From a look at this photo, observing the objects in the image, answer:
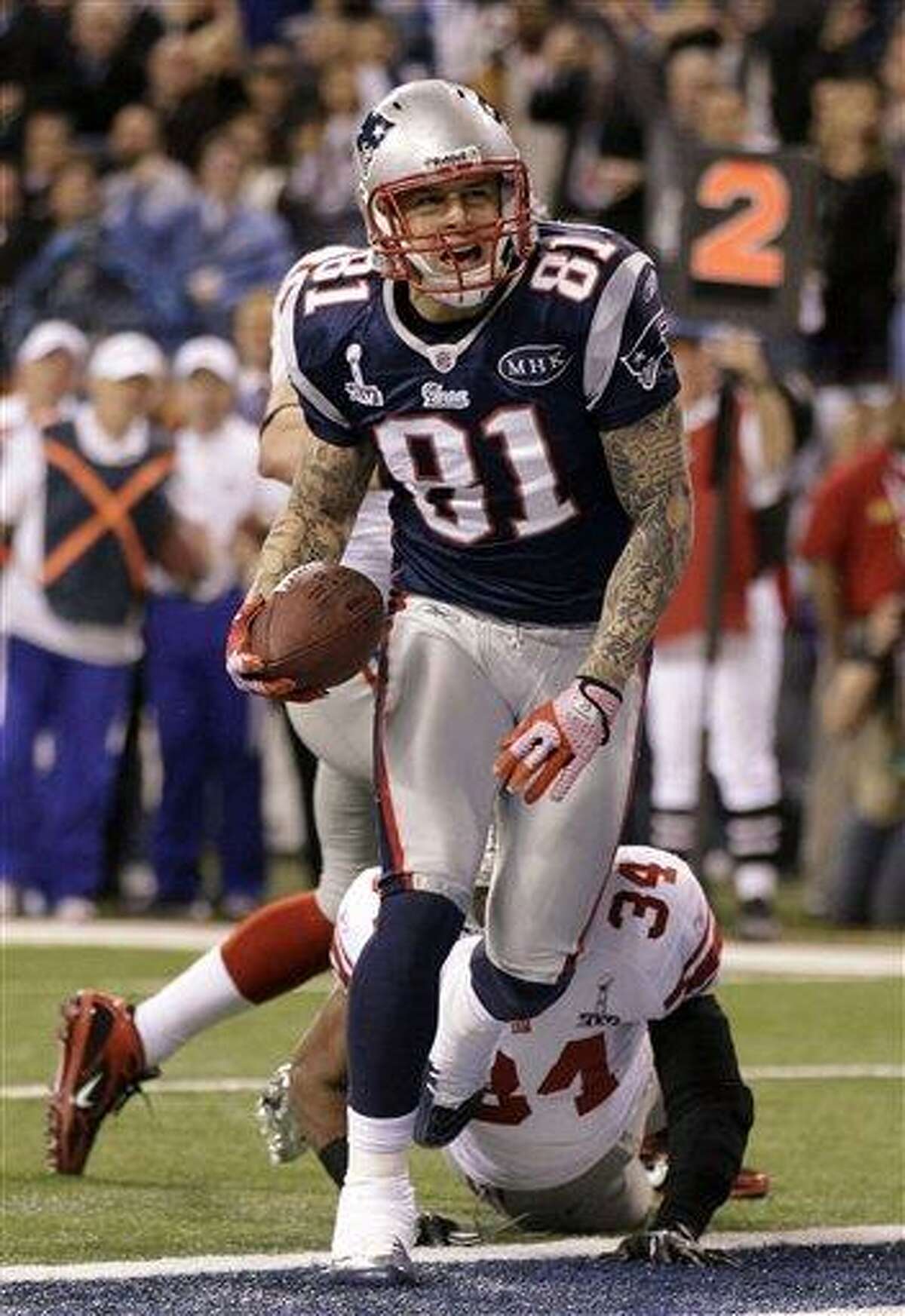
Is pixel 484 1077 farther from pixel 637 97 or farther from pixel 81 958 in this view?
pixel 637 97

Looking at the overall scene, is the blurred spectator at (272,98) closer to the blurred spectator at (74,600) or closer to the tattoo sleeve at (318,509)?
the blurred spectator at (74,600)

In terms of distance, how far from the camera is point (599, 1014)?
5461 mm

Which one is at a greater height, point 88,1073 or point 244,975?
point 244,975

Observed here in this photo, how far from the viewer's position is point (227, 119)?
1522 centimetres

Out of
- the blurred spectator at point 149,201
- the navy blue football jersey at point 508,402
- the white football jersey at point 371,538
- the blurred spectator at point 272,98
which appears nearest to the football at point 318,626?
the navy blue football jersey at point 508,402

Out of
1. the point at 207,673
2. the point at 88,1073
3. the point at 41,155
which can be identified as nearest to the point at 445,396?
the point at 88,1073

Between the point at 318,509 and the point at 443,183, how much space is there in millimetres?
553

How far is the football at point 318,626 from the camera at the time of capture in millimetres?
5316

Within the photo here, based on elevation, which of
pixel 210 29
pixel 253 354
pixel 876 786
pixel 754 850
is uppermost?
pixel 210 29

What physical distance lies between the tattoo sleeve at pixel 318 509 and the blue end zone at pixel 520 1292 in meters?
1.07

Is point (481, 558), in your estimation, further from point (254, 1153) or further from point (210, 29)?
point (210, 29)

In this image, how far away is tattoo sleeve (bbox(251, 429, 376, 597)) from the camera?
548 cm

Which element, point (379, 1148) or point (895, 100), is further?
point (895, 100)

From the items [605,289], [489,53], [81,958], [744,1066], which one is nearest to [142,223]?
[489,53]
